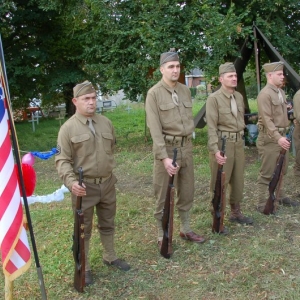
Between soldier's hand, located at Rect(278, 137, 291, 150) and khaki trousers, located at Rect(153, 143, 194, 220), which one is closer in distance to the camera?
khaki trousers, located at Rect(153, 143, 194, 220)

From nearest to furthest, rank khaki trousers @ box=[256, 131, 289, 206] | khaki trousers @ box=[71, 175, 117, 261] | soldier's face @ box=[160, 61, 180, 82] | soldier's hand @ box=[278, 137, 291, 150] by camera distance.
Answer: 1. khaki trousers @ box=[71, 175, 117, 261]
2. soldier's face @ box=[160, 61, 180, 82]
3. soldier's hand @ box=[278, 137, 291, 150]
4. khaki trousers @ box=[256, 131, 289, 206]

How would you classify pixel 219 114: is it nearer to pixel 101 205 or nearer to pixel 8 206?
pixel 101 205

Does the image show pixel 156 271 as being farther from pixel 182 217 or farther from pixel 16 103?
pixel 16 103

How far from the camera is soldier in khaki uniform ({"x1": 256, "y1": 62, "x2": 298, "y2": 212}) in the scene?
525 cm

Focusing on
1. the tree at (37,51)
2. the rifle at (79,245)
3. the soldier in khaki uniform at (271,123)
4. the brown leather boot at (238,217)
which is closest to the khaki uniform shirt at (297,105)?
the soldier in khaki uniform at (271,123)

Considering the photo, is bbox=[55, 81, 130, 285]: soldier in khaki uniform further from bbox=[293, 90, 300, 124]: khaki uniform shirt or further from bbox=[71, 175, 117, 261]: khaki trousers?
bbox=[293, 90, 300, 124]: khaki uniform shirt

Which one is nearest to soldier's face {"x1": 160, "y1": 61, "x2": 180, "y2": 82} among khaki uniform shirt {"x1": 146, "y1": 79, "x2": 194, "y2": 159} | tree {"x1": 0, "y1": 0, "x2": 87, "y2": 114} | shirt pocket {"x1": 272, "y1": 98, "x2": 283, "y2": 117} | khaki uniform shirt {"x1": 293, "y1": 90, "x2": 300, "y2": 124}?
khaki uniform shirt {"x1": 146, "y1": 79, "x2": 194, "y2": 159}

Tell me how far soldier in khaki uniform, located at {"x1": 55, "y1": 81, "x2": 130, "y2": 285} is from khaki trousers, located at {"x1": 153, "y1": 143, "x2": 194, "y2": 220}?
2.11ft

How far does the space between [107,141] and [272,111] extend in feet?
8.02

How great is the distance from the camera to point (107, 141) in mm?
3855

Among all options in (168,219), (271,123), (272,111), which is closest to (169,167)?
(168,219)

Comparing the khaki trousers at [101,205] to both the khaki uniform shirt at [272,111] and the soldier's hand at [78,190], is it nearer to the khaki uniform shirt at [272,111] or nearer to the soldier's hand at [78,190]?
the soldier's hand at [78,190]

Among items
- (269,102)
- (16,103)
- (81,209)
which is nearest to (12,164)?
(81,209)

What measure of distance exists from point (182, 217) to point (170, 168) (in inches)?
34.9
